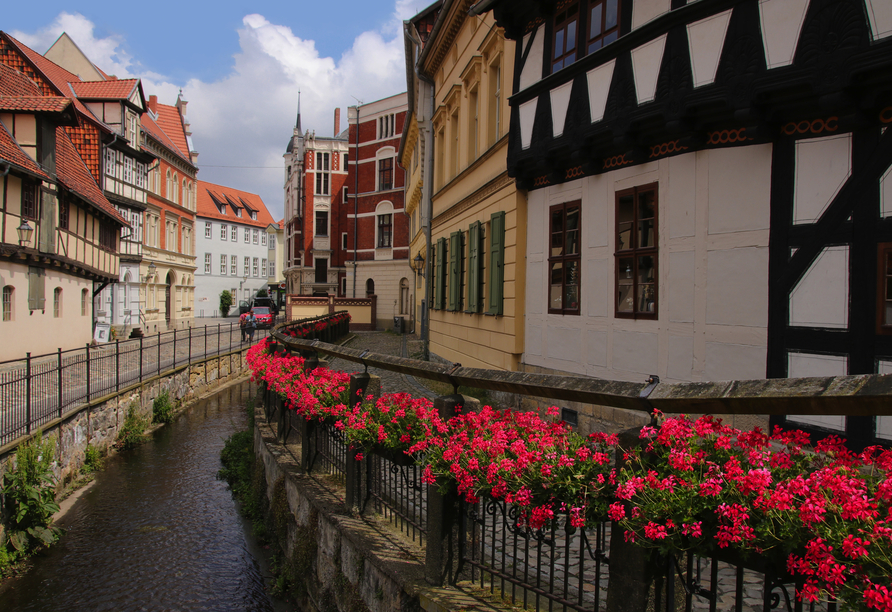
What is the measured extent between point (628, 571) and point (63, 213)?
900 inches

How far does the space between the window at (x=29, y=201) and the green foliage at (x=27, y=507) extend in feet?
40.3

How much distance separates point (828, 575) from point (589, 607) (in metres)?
1.34

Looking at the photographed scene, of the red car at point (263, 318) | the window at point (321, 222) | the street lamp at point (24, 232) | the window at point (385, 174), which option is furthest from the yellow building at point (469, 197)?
the window at point (321, 222)

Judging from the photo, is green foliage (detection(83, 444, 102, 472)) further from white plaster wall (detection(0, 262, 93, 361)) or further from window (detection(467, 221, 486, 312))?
window (detection(467, 221, 486, 312))

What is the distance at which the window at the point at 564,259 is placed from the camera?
9219mm

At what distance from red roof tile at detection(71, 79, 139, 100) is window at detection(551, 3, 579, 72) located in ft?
87.6

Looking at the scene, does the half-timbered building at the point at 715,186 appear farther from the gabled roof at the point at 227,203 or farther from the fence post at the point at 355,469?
the gabled roof at the point at 227,203

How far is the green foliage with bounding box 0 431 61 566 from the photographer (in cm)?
791

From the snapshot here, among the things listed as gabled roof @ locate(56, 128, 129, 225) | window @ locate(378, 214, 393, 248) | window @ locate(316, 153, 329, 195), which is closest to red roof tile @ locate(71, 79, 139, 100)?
gabled roof @ locate(56, 128, 129, 225)

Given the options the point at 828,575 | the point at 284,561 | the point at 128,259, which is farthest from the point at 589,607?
the point at 128,259

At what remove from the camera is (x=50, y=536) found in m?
8.06

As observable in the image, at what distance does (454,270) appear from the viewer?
14961mm

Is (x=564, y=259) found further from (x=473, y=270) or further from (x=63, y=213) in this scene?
(x=63, y=213)

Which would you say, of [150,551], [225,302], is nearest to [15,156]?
[150,551]
